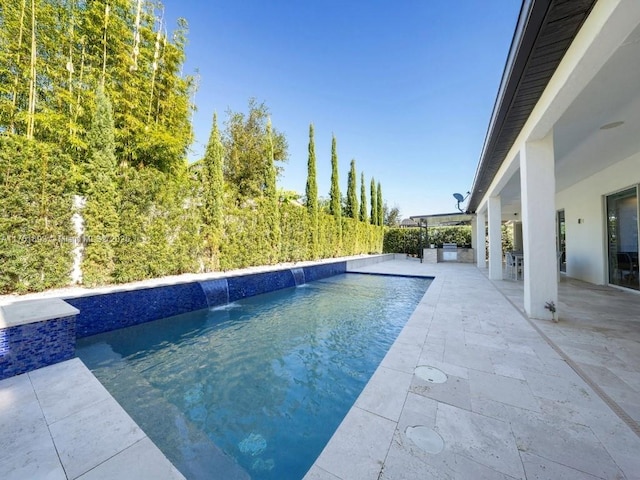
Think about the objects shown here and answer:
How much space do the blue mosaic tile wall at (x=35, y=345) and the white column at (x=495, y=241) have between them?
11.0 metres

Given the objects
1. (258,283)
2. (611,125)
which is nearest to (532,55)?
(611,125)

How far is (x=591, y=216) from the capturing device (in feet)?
26.6

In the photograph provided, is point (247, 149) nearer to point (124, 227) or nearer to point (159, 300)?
point (124, 227)

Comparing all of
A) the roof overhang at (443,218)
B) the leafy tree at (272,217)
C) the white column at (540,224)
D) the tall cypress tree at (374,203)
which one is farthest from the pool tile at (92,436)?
the tall cypress tree at (374,203)

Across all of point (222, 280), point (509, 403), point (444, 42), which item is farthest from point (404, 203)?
point (509, 403)

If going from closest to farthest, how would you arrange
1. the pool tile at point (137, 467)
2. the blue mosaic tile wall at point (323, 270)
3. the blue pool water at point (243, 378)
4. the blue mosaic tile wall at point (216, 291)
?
the pool tile at point (137, 467)
the blue pool water at point (243, 378)
the blue mosaic tile wall at point (216, 291)
the blue mosaic tile wall at point (323, 270)

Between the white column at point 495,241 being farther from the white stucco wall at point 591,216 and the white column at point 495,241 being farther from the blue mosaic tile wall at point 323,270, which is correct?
the blue mosaic tile wall at point 323,270

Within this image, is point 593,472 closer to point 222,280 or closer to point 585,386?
point 585,386

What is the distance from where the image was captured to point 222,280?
23.2 feet

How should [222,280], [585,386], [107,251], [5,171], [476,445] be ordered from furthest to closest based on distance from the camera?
[222,280]
[107,251]
[5,171]
[585,386]
[476,445]

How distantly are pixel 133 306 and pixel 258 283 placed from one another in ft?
11.5

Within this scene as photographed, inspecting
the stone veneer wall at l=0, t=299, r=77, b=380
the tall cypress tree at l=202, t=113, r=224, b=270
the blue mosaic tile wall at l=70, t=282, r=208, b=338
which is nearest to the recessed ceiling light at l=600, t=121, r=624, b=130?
the stone veneer wall at l=0, t=299, r=77, b=380

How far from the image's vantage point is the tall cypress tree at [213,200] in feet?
28.2

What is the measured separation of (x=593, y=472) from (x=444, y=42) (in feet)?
39.2
